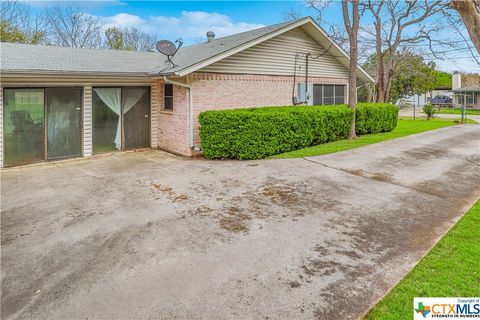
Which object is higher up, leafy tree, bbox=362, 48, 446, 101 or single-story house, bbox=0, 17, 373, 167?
leafy tree, bbox=362, 48, 446, 101

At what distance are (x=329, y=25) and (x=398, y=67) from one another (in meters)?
5.69

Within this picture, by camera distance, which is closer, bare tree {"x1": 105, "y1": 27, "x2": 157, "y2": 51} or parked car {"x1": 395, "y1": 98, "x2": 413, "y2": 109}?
bare tree {"x1": 105, "y1": 27, "x2": 157, "y2": 51}

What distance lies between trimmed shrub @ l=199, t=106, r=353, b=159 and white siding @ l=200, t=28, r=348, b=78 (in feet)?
5.71

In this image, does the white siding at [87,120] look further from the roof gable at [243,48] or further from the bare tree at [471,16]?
the bare tree at [471,16]

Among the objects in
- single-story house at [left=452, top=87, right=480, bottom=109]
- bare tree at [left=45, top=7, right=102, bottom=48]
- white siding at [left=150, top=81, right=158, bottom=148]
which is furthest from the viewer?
single-story house at [left=452, top=87, right=480, bottom=109]

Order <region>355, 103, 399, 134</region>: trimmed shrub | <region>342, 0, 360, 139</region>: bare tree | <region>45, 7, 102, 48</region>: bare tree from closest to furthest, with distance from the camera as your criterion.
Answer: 1. <region>342, 0, 360, 139</region>: bare tree
2. <region>355, 103, 399, 134</region>: trimmed shrub
3. <region>45, 7, 102, 48</region>: bare tree

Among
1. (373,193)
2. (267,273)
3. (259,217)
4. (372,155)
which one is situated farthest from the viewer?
(372,155)

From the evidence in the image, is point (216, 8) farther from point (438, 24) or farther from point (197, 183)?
point (197, 183)

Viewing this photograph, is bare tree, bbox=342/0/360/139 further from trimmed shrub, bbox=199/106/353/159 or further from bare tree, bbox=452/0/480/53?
bare tree, bbox=452/0/480/53

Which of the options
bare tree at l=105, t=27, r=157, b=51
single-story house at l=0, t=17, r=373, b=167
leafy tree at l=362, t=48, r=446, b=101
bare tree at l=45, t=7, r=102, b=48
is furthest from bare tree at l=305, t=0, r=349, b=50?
bare tree at l=45, t=7, r=102, b=48

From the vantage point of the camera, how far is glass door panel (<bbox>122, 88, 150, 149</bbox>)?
10586 millimetres

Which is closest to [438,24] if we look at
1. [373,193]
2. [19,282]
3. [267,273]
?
[373,193]

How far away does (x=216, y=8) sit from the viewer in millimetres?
19750

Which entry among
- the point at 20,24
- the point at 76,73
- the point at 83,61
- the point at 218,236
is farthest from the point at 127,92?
the point at 20,24
